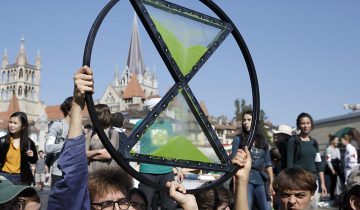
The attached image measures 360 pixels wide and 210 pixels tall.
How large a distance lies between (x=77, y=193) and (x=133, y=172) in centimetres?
37

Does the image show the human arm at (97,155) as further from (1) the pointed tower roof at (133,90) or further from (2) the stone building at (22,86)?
(2) the stone building at (22,86)

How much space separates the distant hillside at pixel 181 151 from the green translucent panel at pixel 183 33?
41 cm

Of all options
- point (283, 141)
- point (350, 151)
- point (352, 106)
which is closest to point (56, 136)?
point (283, 141)

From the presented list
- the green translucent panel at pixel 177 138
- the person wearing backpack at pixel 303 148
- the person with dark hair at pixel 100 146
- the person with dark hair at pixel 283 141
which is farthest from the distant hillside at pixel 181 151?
the person with dark hair at pixel 283 141

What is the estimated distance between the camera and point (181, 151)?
8.95 ft

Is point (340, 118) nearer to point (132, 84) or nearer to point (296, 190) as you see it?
point (296, 190)

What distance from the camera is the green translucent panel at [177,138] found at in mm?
2631

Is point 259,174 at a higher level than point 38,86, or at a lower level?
lower

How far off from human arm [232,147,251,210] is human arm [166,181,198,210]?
0.38 meters

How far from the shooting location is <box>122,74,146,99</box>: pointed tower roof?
384 feet

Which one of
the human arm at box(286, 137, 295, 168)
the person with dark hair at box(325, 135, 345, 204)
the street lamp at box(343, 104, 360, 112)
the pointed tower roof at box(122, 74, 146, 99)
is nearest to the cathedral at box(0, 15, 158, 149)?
the pointed tower roof at box(122, 74, 146, 99)

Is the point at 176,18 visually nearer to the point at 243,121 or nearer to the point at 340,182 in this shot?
the point at 243,121

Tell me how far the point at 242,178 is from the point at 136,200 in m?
0.70

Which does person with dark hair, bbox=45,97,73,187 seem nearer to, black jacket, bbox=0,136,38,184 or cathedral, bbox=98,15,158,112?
black jacket, bbox=0,136,38,184
